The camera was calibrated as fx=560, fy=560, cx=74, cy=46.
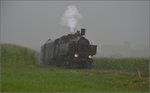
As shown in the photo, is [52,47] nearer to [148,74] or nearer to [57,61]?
[57,61]

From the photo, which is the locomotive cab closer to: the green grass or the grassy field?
the grassy field

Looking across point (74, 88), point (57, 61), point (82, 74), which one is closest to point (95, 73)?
point (82, 74)

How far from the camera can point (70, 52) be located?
32469 millimetres

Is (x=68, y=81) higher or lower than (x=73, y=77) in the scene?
lower

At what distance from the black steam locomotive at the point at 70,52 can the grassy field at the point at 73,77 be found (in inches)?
27.7

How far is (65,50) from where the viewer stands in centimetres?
3269

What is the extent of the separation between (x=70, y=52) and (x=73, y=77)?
5.09 metres

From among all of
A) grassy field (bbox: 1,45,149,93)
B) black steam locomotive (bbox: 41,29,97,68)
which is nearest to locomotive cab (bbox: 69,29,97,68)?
black steam locomotive (bbox: 41,29,97,68)

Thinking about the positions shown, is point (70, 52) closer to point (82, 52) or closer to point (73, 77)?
point (82, 52)

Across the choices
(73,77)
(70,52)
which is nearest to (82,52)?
(70,52)

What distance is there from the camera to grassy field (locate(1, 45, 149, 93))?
2355 centimetres

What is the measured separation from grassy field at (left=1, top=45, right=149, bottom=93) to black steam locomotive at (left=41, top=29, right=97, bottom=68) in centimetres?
70

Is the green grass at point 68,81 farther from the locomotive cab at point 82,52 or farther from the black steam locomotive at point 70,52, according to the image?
the black steam locomotive at point 70,52

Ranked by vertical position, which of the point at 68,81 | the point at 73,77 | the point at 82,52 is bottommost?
the point at 68,81
